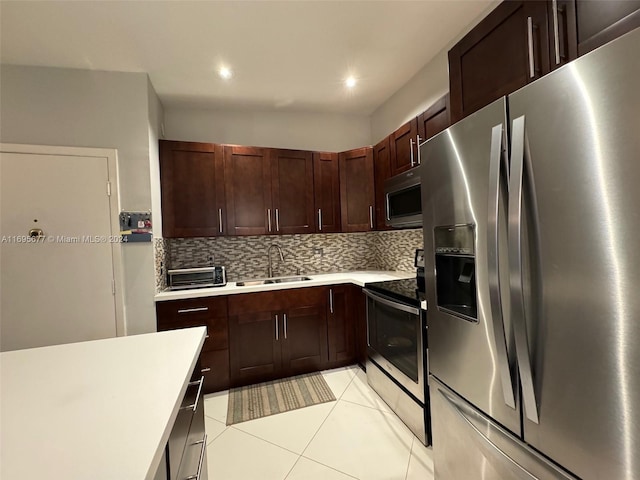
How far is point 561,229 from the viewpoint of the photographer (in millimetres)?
758

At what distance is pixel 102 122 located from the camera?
2.14 m

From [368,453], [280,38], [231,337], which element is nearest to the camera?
[368,453]

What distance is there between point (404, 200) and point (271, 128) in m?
1.80

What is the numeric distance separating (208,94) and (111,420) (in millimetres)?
2747

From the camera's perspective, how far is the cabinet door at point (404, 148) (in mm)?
2141

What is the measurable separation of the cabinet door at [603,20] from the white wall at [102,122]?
2.59 metres

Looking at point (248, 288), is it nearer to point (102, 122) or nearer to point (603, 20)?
point (102, 122)

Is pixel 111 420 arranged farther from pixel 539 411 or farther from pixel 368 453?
pixel 368 453

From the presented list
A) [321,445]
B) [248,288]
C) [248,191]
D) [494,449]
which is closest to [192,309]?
[248,288]

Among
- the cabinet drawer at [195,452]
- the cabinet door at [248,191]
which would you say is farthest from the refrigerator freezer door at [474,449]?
the cabinet door at [248,191]

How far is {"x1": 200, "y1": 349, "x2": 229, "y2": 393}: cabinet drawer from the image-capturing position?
233 centimetres

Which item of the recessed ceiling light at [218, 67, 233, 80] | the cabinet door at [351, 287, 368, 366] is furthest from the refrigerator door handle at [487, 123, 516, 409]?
the recessed ceiling light at [218, 67, 233, 80]

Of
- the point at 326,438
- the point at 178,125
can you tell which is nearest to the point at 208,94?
the point at 178,125

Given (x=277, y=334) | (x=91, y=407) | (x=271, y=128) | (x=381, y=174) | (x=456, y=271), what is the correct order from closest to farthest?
(x=91, y=407)
(x=456, y=271)
(x=277, y=334)
(x=381, y=174)
(x=271, y=128)
